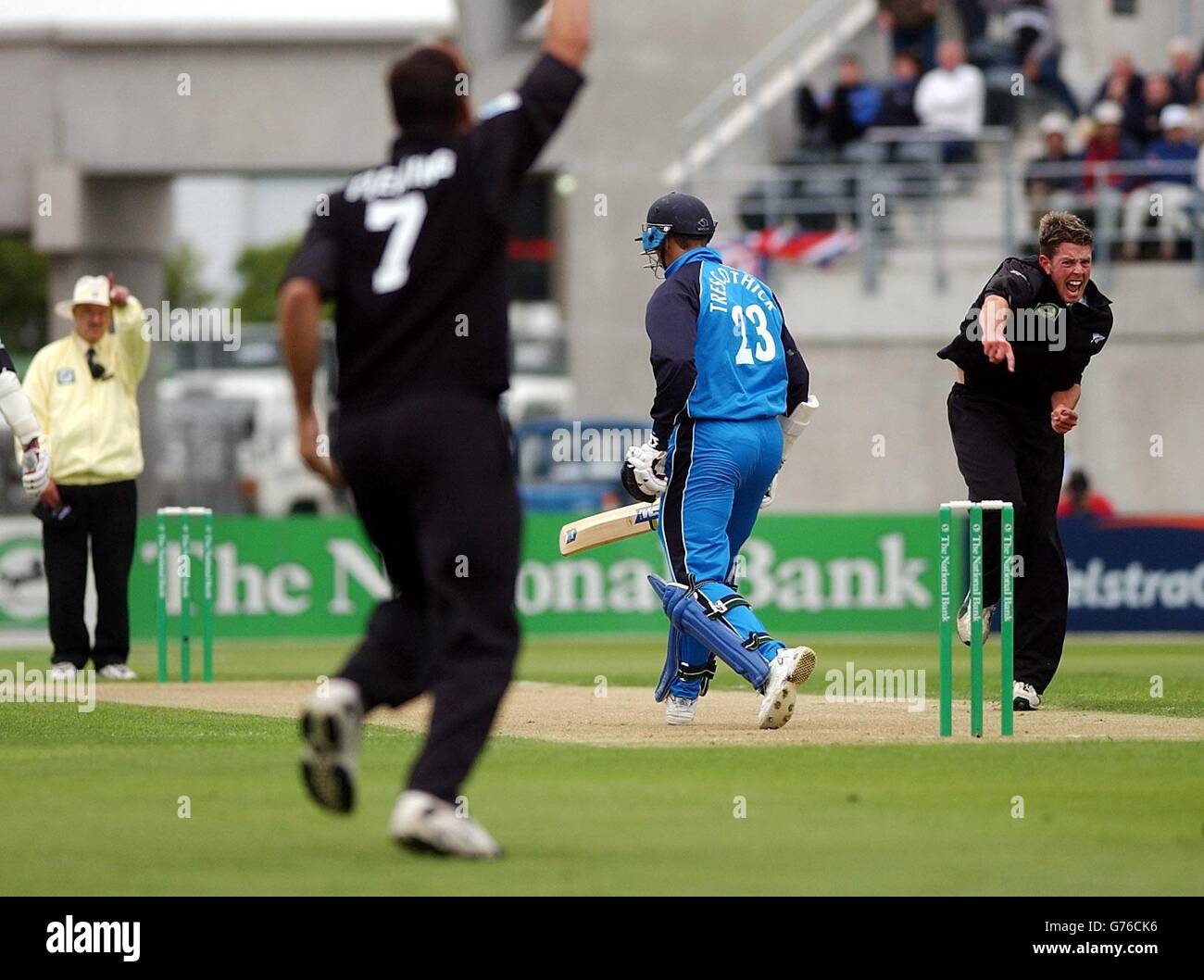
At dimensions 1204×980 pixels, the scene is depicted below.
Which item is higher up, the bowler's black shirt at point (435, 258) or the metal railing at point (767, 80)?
the metal railing at point (767, 80)

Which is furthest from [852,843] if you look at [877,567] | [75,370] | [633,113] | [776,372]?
[633,113]

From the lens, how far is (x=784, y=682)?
945 cm

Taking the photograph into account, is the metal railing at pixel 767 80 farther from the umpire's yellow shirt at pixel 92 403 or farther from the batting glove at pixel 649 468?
the batting glove at pixel 649 468

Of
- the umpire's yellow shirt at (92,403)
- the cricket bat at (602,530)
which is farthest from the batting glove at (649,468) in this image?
the umpire's yellow shirt at (92,403)

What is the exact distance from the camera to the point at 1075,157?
84.1 ft

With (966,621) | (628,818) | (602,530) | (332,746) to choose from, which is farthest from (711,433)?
(332,746)

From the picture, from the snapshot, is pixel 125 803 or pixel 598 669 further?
pixel 598 669

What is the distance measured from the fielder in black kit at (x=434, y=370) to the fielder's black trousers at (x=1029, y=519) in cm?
492

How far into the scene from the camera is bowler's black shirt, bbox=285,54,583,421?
6285mm

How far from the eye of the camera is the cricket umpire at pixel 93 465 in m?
13.9

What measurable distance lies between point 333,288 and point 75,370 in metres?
8.04

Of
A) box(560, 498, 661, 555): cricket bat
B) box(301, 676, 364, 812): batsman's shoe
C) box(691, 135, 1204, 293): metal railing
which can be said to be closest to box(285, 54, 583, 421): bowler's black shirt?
box(301, 676, 364, 812): batsman's shoe

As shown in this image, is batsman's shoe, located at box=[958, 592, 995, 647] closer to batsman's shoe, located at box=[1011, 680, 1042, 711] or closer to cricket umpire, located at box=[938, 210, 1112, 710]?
cricket umpire, located at box=[938, 210, 1112, 710]

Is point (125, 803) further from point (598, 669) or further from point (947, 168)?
point (947, 168)
